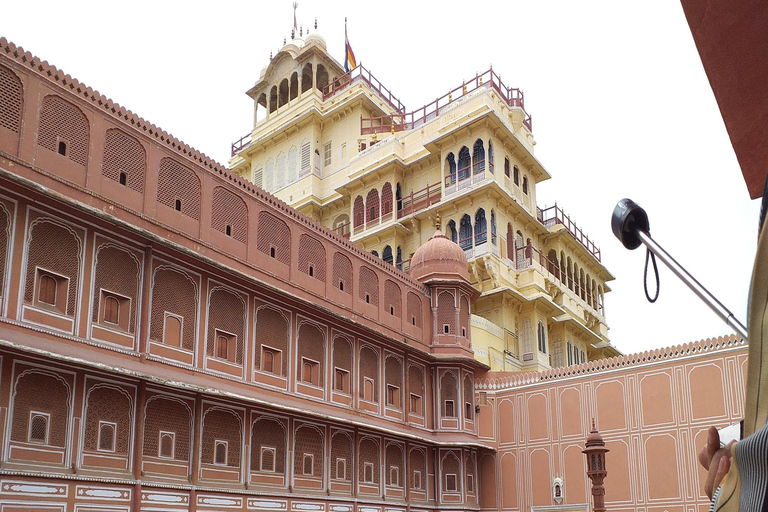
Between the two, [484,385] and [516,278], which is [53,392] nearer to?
[484,385]

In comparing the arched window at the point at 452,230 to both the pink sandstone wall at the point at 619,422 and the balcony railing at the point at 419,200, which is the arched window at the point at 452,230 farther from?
the pink sandstone wall at the point at 619,422

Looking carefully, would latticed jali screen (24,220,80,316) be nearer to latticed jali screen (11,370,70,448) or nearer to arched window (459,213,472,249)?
latticed jali screen (11,370,70,448)

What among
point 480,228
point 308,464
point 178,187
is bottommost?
point 308,464

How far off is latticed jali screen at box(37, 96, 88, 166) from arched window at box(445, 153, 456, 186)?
61.7 ft

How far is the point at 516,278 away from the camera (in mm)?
31422

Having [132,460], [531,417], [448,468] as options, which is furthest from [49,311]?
[531,417]

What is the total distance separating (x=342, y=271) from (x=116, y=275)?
7815 mm

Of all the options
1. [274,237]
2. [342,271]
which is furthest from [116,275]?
[342,271]

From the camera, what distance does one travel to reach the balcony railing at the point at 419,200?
32.5m

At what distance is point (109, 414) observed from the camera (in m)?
14.9

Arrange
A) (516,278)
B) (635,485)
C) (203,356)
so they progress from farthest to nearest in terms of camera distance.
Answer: (516,278), (635,485), (203,356)

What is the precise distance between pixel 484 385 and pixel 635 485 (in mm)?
5623

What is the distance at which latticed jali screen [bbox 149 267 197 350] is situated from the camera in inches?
640

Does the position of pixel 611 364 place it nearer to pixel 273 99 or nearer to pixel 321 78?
pixel 321 78
